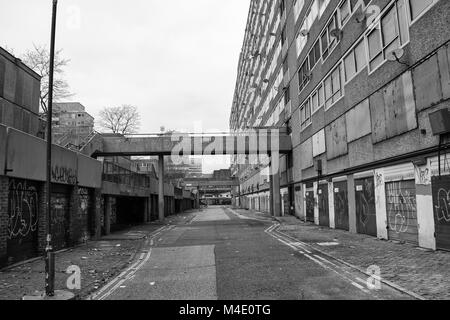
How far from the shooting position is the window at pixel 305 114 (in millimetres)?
29672

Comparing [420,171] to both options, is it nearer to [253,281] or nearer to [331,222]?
[253,281]

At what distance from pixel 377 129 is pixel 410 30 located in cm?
454

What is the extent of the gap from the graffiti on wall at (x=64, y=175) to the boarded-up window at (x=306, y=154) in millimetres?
17353

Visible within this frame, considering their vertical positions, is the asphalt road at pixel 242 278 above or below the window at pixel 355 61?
below

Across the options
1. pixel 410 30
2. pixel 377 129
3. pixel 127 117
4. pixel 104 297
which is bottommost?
pixel 104 297

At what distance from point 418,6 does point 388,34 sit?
2.47 meters

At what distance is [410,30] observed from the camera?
14.0 m

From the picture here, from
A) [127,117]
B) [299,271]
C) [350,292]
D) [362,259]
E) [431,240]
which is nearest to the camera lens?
[350,292]

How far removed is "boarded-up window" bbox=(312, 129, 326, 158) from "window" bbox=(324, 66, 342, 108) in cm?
213

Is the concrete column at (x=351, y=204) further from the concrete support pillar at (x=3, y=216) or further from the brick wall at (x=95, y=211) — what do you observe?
the concrete support pillar at (x=3, y=216)

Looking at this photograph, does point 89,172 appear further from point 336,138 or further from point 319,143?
point 319,143

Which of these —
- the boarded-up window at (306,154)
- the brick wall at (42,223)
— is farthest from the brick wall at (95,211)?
the boarded-up window at (306,154)
